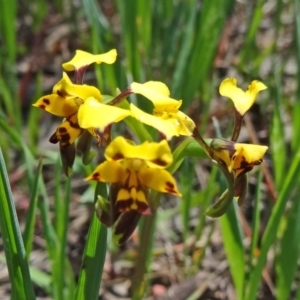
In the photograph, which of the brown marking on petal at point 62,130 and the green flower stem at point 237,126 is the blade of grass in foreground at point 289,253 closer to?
the green flower stem at point 237,126

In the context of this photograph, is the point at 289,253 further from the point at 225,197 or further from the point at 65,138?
the point at 65,138

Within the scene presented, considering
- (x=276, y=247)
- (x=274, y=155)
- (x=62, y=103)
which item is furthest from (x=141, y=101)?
(x=62, y=103)

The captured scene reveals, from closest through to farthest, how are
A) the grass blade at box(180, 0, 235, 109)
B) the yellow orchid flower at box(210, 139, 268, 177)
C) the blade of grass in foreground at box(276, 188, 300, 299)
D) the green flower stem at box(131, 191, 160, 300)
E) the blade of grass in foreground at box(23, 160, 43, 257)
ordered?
the yellow orchid flower at box(210, 139, 268, 177), the green flower stem at box(131, 191, 160, 300), the blade of grass in foreground at box(23, 160, 43, 257), the blade of grass in foreground at box(276, 188, 300, 299), the grass blade at box(180, 0, 235, 109)

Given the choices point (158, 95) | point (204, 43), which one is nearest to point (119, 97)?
point (158, 95)

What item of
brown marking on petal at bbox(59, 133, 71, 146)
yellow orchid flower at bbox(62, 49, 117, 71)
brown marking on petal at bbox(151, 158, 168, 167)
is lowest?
brown marking on petal at bbox(151, 158, 168, 167)

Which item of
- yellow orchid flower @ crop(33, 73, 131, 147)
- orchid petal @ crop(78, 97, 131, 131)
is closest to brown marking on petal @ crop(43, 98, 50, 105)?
yellow orchid flower @ crop(33, 73, 131, 147)

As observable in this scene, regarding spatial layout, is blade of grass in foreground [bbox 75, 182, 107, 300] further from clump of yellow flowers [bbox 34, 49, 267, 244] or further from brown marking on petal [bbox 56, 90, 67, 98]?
brown marking on petal [bbox 56, 90, 67, 98]

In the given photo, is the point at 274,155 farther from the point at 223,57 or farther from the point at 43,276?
the point at 223,57
